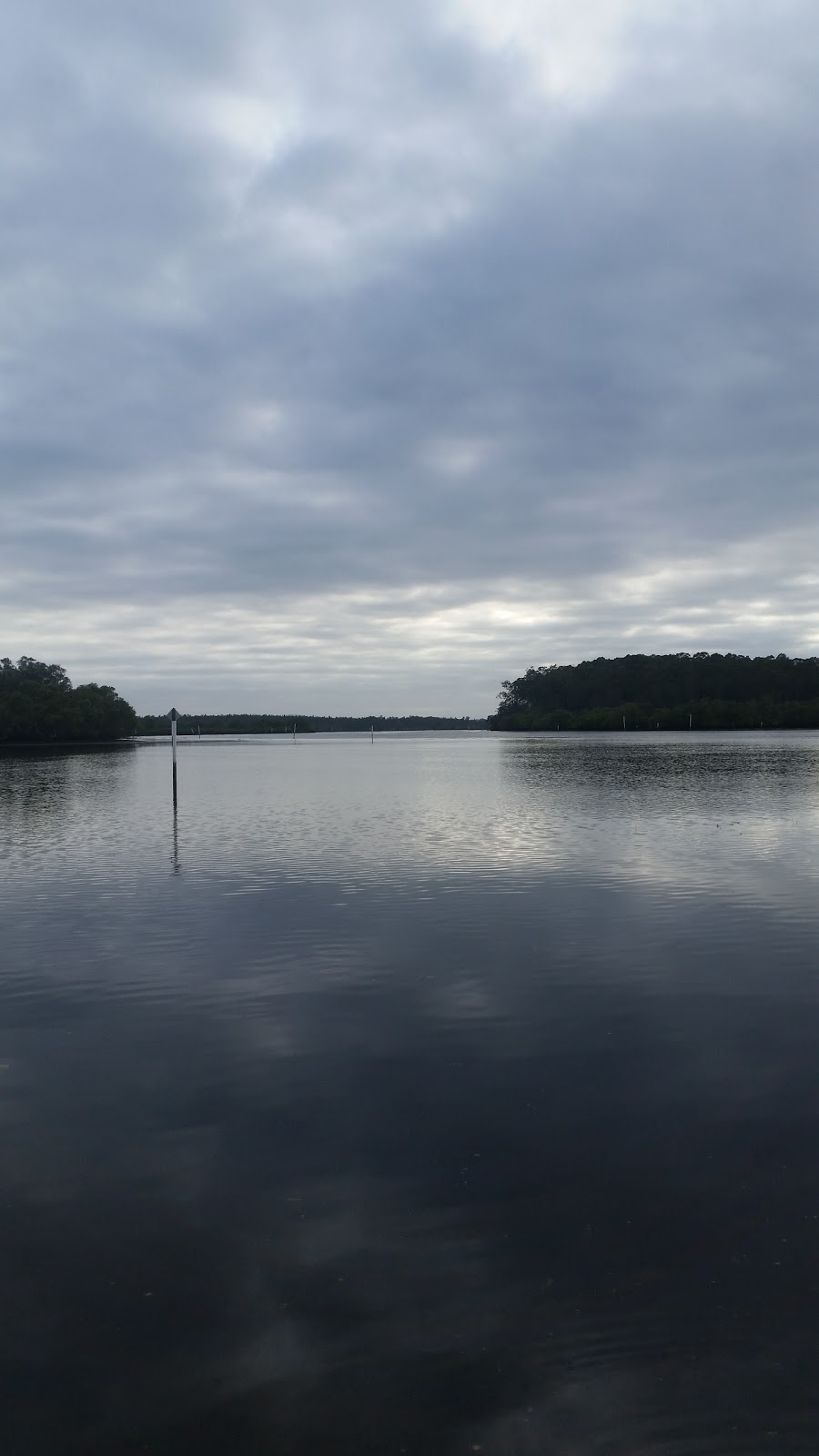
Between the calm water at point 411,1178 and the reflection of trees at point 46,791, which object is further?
the reflection of trees at point 46,791

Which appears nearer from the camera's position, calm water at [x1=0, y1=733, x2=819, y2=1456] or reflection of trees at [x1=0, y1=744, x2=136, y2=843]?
calm water at [x1=0, y1=733, x2=819, y2=1456]

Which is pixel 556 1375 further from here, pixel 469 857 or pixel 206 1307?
pixel 469 857

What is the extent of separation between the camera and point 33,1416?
5133 millimetres

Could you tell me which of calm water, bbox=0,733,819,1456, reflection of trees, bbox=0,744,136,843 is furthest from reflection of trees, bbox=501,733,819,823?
calm water, bbox=0,733,819,1456

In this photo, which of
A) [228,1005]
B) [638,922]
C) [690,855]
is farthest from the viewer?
Answer: [690,855]

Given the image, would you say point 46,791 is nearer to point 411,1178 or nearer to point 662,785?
point 662,785

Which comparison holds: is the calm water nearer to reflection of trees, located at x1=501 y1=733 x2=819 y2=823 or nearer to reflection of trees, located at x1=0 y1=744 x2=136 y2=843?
reflection of trees, located at x1=0 y1=744 x2=136 y2=843

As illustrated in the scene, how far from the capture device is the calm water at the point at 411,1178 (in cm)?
523

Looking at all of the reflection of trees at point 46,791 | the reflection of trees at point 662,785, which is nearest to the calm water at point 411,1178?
the reflection of trees at point 46,791

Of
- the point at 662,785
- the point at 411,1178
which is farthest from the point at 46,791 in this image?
the point at 411,1178

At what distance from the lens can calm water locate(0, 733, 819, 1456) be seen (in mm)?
5227

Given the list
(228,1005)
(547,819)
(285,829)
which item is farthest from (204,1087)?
(547,819)

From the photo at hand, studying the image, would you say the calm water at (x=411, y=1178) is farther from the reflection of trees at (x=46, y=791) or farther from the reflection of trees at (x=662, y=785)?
the reflection of trees at (x=662, y=785)

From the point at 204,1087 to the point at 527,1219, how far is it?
13.2 ft
